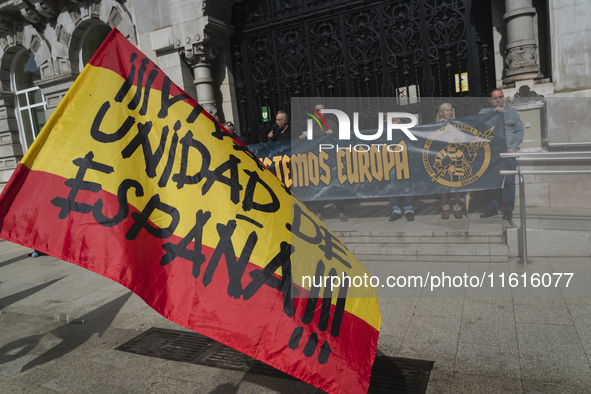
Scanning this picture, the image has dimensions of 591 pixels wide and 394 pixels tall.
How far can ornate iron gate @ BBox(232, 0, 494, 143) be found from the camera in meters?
8.28

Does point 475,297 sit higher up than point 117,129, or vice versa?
point 117,129

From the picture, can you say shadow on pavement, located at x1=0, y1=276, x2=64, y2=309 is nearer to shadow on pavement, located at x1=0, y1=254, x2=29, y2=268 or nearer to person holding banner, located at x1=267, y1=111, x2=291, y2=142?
shadow on pavement, located at x1=0, y1=254, x2=29, y2=268

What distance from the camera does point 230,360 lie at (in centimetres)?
390

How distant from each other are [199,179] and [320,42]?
814 cm

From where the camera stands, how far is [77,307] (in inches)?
224

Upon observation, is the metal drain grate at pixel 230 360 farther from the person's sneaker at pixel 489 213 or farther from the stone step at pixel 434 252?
the person's sneaker at pixel 489 213

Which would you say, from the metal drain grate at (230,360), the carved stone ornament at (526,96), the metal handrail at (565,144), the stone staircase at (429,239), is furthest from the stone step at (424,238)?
the metal drain grate at (230,360)

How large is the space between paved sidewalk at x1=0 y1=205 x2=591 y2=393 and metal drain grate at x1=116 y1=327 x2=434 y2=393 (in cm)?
10

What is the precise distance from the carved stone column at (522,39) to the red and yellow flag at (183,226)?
6413 millimetres

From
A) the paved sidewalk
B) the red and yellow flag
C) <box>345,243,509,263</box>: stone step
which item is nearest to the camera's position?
the red and yellow flag

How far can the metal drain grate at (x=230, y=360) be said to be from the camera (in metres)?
3.30

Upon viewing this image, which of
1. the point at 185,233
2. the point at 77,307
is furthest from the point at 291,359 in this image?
the point at 77,307

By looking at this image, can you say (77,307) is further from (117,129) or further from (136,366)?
(117,129)

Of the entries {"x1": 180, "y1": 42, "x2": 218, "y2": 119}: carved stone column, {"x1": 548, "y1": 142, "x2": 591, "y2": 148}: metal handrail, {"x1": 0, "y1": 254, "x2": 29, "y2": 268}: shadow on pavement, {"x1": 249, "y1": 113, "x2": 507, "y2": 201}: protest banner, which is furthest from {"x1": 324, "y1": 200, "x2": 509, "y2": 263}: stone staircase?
{"x1": 0, "y1": 254, "x2": 29, "y2": 268}: shadow on pavement
